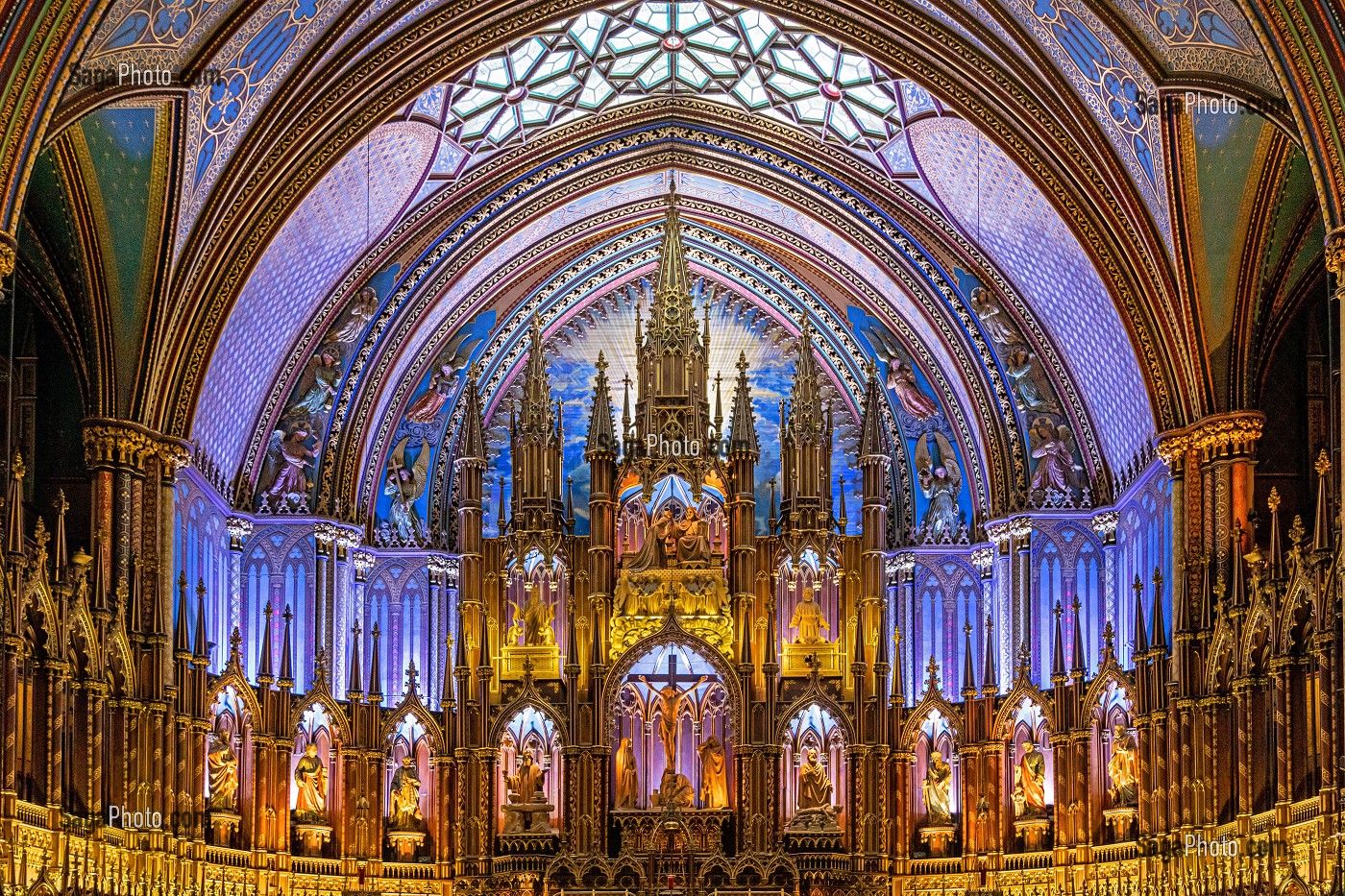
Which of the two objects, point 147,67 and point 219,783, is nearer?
point 147,67

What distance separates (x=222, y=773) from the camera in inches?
1387

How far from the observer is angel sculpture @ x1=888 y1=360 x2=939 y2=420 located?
41781 millimetres

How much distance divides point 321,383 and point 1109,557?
1432 centimetres

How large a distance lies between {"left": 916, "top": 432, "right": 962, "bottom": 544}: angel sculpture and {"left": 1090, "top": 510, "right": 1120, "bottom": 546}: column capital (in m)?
3.63

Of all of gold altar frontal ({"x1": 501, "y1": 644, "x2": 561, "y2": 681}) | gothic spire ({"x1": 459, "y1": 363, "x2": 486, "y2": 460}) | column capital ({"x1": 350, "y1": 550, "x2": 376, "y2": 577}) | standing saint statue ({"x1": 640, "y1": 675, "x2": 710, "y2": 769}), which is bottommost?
standing saint statue ({"x1": 640, "y1": 675, "x2": 710, "y2": 769})

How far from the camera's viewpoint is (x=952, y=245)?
39.6 m

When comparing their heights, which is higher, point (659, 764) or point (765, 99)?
point (765, 99)

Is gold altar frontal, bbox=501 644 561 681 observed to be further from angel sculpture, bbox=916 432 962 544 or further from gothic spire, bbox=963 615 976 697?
angel sculpture, bbox=916 432 962 544

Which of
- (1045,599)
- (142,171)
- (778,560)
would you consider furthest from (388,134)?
(1045,599)

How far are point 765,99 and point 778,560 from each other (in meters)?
8.42

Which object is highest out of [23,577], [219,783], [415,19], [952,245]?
[415,19]

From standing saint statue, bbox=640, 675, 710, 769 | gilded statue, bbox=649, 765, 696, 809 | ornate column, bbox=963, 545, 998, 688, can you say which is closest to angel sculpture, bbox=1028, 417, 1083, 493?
ornate column, bbox=963, 545, 998, 688

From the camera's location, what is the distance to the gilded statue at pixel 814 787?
3819cm

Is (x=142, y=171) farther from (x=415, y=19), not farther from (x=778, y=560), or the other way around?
(x=778, y=560)
